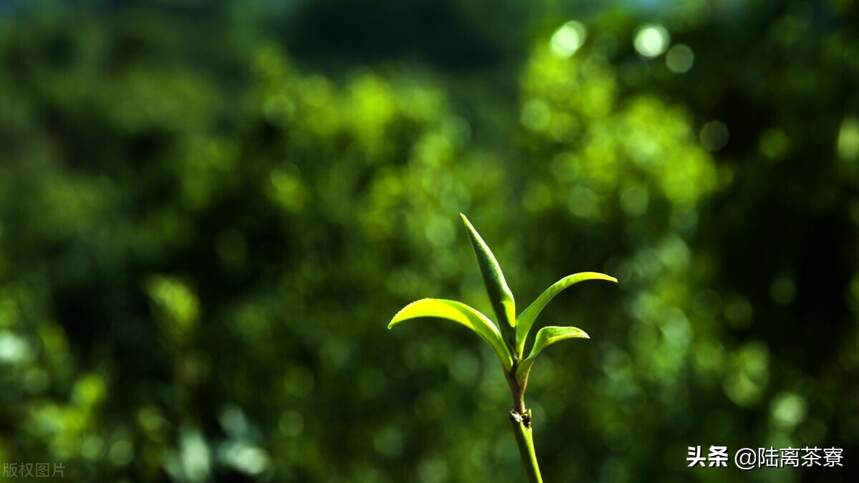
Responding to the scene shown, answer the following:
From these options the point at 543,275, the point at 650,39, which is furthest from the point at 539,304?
the point at 543,275

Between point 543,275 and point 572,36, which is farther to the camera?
point 543,275

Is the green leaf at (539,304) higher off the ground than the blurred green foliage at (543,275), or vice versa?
the blurred green foliage at (543,275)

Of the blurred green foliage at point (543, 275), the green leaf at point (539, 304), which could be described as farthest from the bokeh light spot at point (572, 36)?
the green leaf at point (539, 304)

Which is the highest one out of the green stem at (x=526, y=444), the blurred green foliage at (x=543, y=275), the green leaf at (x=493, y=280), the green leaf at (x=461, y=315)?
the blurred green foliage at (x=543, y=275)

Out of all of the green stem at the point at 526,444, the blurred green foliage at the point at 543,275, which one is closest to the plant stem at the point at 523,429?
the green stem at the point at 526,444

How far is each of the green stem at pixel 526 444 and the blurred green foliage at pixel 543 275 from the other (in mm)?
1087

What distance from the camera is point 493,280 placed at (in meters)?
0.22

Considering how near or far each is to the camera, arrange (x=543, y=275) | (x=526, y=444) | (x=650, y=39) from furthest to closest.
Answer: (x=543, y=275), (x=650, y=39), (x=526, y=444)

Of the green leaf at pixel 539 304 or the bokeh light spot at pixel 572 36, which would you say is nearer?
the green leaf at pixel 539 304

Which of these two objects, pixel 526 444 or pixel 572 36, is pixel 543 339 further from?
pixel 572 36

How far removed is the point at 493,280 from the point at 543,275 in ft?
5.55

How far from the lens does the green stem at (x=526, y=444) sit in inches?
8.3

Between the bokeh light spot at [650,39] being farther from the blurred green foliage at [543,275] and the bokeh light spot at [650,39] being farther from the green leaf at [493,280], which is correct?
the green leaf at [493,280]

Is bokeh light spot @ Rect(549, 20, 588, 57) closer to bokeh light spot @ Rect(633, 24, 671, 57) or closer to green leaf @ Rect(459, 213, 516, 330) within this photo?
bokeh light spot @ Rect(633, 24, 671, 57)
